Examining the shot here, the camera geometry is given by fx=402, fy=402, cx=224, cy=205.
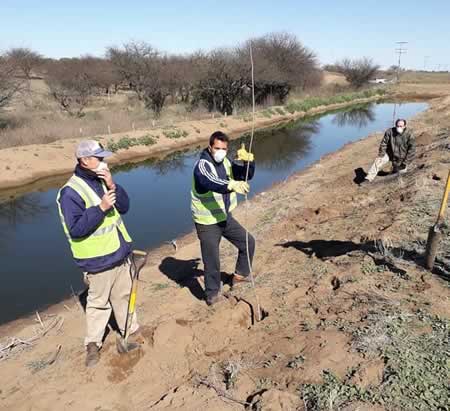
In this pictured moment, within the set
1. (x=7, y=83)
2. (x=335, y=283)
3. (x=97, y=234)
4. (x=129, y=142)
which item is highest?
(x=7, y=83)

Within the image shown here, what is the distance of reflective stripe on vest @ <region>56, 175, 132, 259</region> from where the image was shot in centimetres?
342

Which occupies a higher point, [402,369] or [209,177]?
[209,177]

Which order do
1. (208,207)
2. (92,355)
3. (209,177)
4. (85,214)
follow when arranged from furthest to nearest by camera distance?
(208,207) → (209,177) → (92,355) → (85,214)

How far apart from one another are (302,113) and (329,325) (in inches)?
1424

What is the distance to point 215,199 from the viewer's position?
4.54 meters

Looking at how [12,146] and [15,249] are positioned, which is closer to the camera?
[15,249]

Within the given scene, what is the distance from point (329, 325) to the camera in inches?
149

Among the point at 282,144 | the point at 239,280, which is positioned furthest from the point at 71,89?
the point at 239,280

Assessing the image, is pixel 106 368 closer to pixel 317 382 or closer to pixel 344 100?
pixel 317 382

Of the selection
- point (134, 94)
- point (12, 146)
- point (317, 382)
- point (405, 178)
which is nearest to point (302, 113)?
point (134, 94)

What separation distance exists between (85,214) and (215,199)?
161 cm

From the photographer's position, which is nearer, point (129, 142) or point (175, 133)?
point (129, 142)

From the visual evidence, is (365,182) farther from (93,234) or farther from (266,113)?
(266,113)

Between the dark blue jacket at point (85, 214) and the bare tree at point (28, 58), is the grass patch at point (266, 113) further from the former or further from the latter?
the dark blue jacket at point (85, 214)
